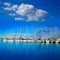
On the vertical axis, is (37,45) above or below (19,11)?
below

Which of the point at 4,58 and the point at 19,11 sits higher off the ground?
the point at 19,11

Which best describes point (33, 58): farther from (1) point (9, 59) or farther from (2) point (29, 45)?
(2) point (29, 45)

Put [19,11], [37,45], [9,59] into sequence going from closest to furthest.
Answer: [9,59], [19,11], [37,45]

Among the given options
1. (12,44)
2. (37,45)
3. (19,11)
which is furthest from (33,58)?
(12,44)

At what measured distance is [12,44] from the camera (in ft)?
36.8

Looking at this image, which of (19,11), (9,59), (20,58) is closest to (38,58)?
(20,58)

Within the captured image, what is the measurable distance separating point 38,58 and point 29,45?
4.33m

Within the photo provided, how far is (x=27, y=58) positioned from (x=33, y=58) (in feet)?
0.77

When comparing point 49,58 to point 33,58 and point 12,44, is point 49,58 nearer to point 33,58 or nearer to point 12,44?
point 33,58

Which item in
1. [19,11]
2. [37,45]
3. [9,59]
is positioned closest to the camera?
[9,59]

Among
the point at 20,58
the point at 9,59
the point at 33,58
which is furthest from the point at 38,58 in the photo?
the point at 9,59

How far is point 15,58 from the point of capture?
6.48 metres

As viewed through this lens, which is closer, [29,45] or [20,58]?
[20,58]

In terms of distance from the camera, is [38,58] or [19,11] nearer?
[38,58]
